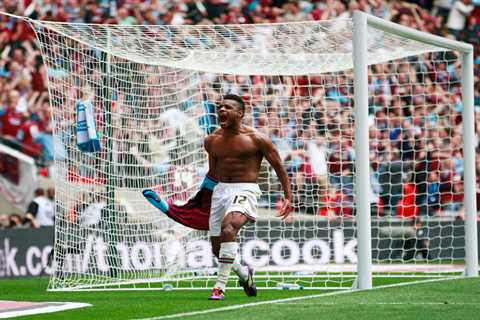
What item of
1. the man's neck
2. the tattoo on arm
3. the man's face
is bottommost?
the tattoo on arm

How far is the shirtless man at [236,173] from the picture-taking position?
12000mm

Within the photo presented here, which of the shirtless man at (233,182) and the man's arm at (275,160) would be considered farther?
the man's arm at (275,160)

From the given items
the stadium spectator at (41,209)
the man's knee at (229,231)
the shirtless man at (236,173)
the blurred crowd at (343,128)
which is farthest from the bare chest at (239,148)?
the stadium spectator at (41,209)

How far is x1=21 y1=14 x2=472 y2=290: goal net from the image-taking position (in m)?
14.8

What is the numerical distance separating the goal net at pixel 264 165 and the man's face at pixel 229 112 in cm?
240

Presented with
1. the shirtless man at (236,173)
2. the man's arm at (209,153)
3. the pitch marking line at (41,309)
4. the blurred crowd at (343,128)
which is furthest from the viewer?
the blurred crowd at (343,128)

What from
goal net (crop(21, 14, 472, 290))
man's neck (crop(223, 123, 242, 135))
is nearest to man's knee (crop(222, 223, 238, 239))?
man's neck (crop(223, 123, 242, 135))

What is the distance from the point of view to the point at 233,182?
12266 millimetres

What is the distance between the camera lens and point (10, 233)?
18203 millimetres

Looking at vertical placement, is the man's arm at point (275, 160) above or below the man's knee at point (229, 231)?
above

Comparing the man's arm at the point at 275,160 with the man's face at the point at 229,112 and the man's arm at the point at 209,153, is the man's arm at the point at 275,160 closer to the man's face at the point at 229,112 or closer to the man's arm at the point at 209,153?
the man's face at the point at 229,112

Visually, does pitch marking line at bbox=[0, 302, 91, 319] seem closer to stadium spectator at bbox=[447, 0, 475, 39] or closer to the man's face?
the man's face

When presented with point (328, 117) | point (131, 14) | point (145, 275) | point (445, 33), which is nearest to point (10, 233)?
point (145, 275)

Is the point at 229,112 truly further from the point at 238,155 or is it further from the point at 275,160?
the point at 275,160
